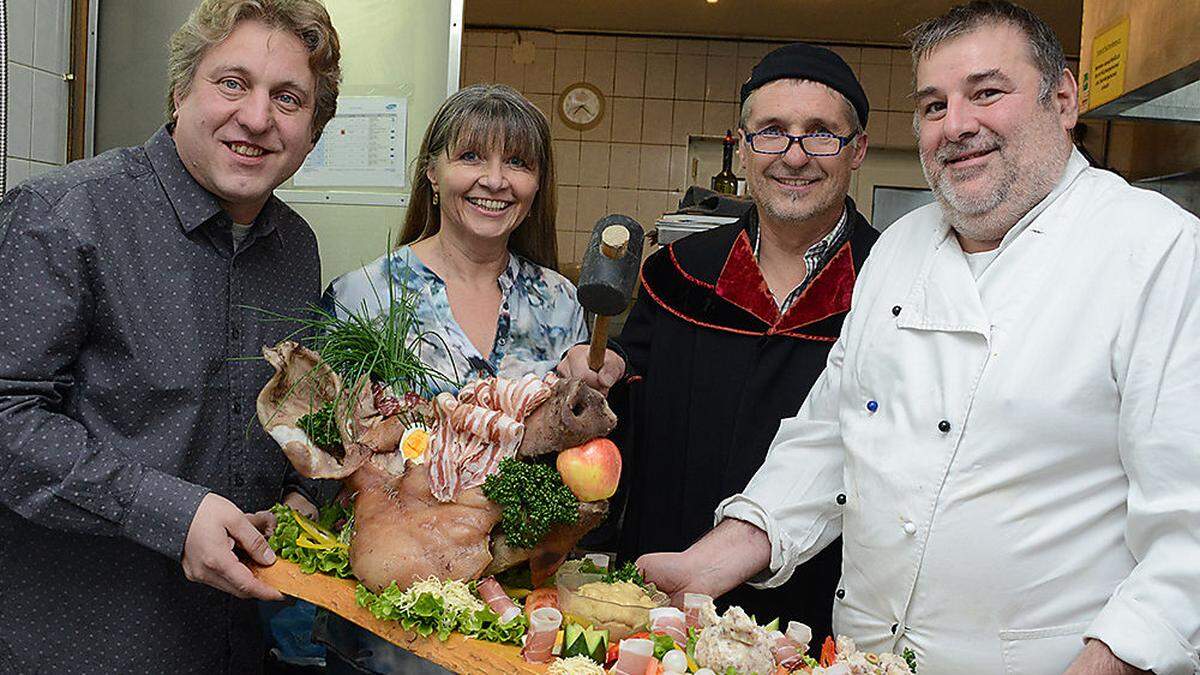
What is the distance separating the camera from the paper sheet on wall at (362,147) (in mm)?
3039

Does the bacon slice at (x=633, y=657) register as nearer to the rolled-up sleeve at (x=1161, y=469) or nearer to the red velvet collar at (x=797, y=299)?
the rolled-up sleeve at (x=1161, y=469)

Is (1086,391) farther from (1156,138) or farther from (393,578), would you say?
(1156,138)

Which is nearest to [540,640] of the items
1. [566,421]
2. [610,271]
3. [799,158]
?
[566,421]

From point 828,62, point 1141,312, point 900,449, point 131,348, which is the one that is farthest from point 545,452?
point 828,62

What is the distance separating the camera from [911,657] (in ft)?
4.62

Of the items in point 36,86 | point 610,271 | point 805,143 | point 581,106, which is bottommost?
point 610,271

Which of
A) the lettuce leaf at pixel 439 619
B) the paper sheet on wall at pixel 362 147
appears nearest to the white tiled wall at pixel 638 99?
the paper sheet on wall at pixel 362 147

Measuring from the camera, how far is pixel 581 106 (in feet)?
22.6

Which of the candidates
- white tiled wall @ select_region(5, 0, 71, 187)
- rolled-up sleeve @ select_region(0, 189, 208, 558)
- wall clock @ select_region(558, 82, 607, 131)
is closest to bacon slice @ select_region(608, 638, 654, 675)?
rolled-up sleeve @ select_region(0, 189, 208, 558)

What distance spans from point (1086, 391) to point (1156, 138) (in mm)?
3663

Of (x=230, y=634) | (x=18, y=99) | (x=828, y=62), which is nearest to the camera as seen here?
(x=230, y=634)

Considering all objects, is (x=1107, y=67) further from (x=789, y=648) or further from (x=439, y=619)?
(x=439, y=619)

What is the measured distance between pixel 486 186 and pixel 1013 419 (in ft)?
2.97

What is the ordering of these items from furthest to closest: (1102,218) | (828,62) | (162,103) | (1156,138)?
(1156,138) < (162,103) < (828,62) < (1102,218)
